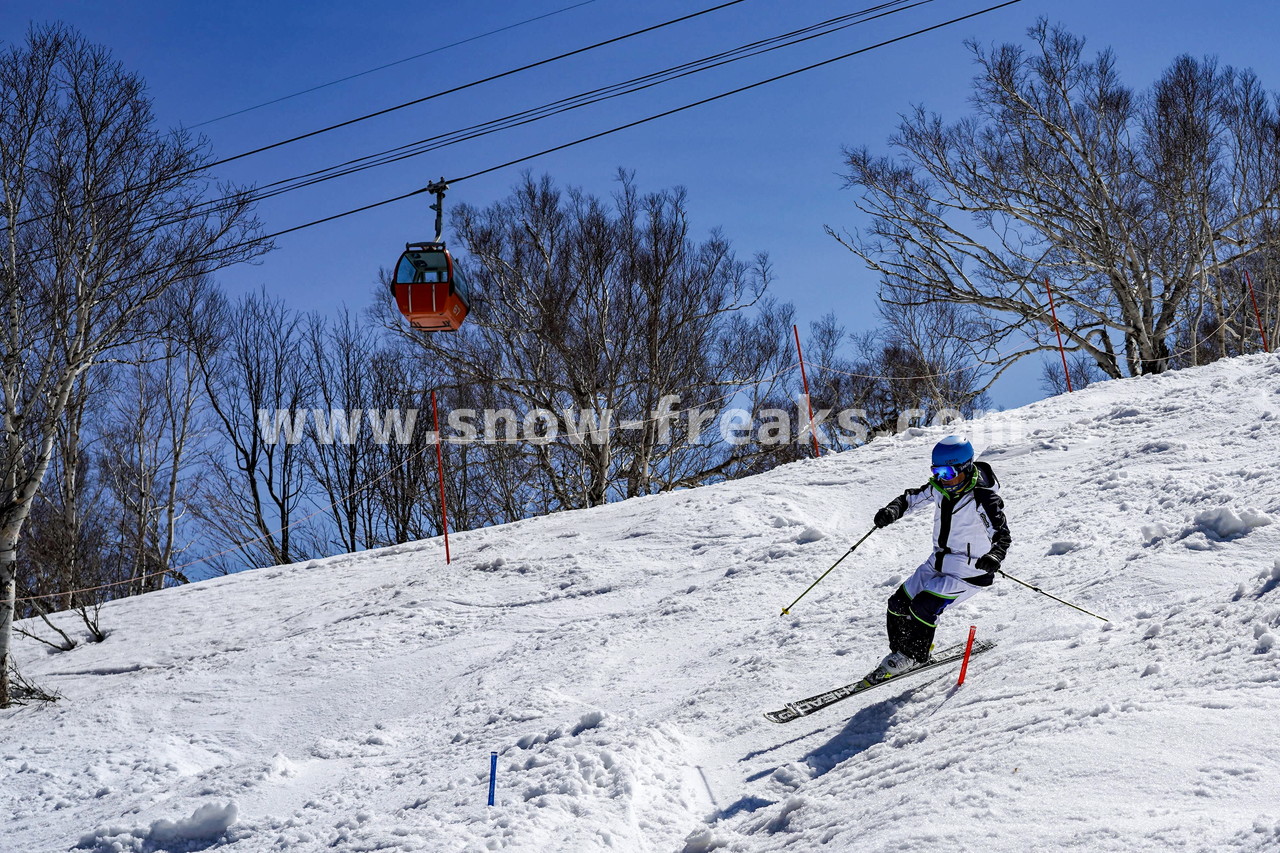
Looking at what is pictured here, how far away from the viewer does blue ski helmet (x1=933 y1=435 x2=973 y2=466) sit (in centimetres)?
534

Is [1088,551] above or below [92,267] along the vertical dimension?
below

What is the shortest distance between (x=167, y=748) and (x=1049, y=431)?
9.98 m

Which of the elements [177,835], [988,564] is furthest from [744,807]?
[177,835]

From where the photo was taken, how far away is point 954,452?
535 centimetres

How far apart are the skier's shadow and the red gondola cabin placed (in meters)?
9.20

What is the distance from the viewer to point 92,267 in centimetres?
1013

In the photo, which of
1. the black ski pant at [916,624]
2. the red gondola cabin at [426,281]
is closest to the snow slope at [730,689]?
the black ski pant at [916,624]

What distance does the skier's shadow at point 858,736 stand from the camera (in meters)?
4.66

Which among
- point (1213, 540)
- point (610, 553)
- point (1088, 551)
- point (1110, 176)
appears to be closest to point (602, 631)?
point (610, 553)

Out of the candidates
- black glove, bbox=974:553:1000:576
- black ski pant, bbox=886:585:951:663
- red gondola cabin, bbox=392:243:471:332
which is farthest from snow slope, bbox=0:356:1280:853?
red gondola cabin, bbox=392:243:471:332

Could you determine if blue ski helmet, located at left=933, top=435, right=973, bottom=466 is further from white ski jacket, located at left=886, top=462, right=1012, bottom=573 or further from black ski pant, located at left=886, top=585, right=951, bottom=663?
black ski pant, located at left=886, top=585, right=951, bottom=663

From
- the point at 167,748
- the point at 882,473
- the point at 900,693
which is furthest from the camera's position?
the point at 882,473

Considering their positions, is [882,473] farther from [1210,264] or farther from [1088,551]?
[1210,264]

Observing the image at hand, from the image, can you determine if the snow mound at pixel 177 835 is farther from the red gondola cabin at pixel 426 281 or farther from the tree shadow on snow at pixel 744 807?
the red gondola cabin at pixel 426 281
